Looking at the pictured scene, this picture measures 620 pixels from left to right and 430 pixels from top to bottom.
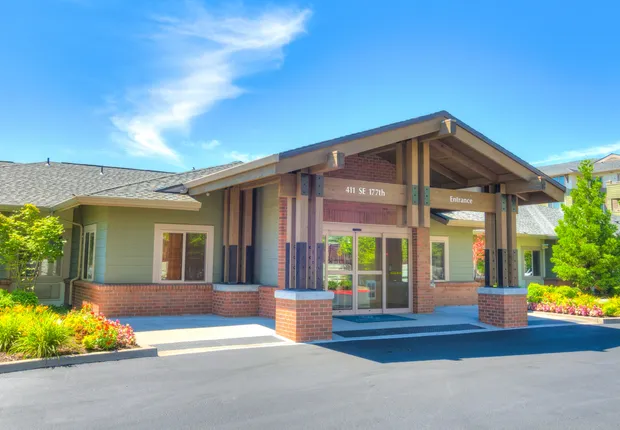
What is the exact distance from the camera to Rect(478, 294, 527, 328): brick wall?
12297 millimetres

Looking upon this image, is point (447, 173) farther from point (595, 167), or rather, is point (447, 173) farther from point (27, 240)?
point (595, 167)

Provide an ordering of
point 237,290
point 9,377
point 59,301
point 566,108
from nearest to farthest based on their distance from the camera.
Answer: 1. point 9,377
2. point 237,290
3. point 59,301
4. point 566,108

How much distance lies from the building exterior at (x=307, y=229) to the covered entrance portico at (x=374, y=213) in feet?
0.10

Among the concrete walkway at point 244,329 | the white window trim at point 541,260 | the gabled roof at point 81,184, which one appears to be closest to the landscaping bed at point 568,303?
the concrete walkway at point 244,329

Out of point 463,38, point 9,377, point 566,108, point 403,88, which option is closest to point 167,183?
point 403,88

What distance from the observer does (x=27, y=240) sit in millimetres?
13039

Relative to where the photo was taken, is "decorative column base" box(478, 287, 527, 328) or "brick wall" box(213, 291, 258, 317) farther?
"brick wall" box(213, 291, 258, 317)

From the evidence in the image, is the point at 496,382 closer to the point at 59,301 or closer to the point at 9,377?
the point at 9,377

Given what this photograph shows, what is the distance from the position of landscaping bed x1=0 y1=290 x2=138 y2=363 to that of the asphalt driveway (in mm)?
541

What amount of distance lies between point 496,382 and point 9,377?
658cm

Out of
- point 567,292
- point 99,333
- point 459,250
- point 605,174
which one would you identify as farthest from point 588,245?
point 605,174

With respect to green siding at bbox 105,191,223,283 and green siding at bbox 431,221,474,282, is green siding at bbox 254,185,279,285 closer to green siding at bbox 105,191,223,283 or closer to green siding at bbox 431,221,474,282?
green siding at bbox 105,191,223,283

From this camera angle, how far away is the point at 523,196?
13.7 meters

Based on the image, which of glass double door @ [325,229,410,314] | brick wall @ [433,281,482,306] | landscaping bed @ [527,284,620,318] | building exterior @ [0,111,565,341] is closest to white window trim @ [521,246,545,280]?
landscaping bed @ [527,284,620,318]
